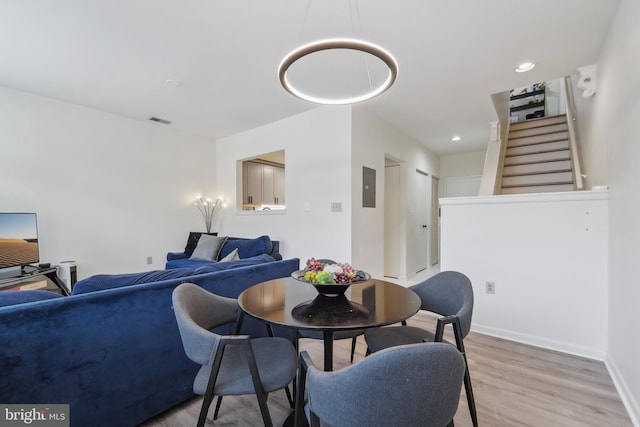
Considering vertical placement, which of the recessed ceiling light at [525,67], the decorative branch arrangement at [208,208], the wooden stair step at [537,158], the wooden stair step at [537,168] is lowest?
the decorative branch arrangement at [208,208]

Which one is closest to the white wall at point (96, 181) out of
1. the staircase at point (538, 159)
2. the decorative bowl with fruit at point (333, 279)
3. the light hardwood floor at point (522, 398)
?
the light hardwood floor at point (522, 398)

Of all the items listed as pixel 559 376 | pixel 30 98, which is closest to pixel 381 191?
pixel 559 376

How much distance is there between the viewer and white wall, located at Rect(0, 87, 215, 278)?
340 cm

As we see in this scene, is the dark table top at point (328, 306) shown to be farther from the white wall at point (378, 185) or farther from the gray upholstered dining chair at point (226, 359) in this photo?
the white wall at point (378, 185)

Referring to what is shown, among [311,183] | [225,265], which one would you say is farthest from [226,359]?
[311,183]

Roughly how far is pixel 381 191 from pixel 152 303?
330cm

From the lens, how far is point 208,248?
428 cm

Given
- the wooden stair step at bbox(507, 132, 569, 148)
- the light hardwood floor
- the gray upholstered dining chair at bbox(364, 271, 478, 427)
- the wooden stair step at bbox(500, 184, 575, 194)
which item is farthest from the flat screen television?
the wooden stair step at bbox(507, 132, 569, 148)

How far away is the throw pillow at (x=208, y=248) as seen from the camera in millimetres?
4219

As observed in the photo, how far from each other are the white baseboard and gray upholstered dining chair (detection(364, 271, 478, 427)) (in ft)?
3.21

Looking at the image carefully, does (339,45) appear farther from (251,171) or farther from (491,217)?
(251,171)

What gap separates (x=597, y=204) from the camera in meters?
2.25

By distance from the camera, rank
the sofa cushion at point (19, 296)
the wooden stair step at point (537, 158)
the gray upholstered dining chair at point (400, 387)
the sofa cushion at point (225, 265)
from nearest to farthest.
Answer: the gray upholstered dining chair at point (400, 387) → the sofa cushion at point (19, 296) → the sofa cushion at point (225, 265) → the wooden stair step at point (537, 158)

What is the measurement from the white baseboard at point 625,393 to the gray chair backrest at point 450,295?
1.06 meters
